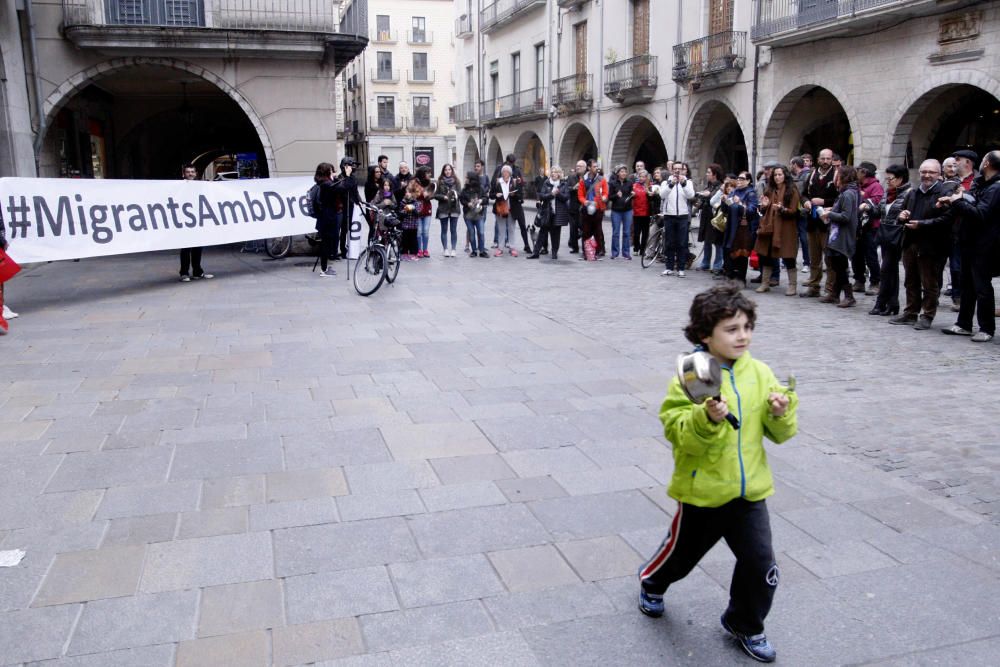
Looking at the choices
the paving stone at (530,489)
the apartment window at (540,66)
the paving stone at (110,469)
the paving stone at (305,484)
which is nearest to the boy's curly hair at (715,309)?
the paving stone at (530,489)

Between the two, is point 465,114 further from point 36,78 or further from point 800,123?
point 36,78

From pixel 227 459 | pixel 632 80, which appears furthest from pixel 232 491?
pixel 632 80

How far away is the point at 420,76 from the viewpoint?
194 feet

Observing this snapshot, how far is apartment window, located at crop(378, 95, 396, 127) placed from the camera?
5900 cm

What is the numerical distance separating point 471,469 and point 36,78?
12076mm

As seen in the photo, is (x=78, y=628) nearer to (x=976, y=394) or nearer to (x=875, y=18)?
(x=976, y=394)

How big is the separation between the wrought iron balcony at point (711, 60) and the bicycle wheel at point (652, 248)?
976cm

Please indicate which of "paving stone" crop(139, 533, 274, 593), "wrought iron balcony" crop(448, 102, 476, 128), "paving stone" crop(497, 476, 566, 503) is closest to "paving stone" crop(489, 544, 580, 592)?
"paving stone" crop(497, 476, 566, 503)

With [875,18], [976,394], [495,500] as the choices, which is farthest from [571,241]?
[495,500]

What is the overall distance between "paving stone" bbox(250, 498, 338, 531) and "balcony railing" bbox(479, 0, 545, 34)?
101ft

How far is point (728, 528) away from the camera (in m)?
2.94

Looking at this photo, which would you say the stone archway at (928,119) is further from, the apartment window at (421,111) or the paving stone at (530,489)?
the apartment window at (421,111)

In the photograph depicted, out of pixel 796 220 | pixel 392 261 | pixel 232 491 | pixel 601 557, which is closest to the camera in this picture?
pixel 601 557

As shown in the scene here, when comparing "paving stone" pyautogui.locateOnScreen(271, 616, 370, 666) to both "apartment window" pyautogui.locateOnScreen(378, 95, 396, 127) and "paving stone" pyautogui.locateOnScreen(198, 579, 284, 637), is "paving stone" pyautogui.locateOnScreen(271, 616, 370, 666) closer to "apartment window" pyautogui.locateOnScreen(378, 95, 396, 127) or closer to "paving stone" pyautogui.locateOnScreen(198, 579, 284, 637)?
"paving stone" pyautogui.locateOnScreen(198, 579, 284, 637)
